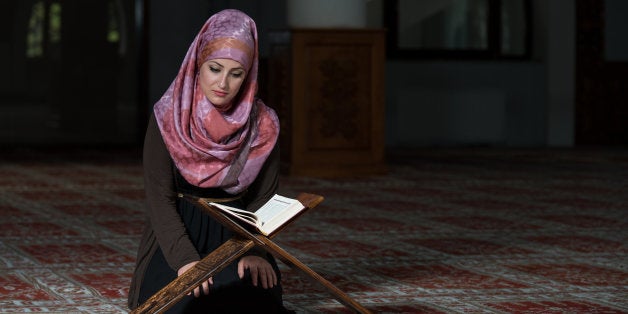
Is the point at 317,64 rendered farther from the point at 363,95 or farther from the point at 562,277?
the point at 562,277

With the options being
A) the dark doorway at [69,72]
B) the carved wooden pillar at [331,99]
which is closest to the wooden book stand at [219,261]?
the carved wooden pillar at [331,99]

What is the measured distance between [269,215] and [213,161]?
298 mm

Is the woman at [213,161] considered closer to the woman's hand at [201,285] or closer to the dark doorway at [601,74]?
the woman's hand at [201,285]

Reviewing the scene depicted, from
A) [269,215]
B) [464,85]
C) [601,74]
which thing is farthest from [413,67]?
[269,215]

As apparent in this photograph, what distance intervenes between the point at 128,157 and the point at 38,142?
1.43 metres

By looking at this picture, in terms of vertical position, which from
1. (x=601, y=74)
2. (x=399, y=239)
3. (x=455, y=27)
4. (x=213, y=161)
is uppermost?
(x=455, y=27)

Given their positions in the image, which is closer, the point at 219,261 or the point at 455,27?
the point at 219,261

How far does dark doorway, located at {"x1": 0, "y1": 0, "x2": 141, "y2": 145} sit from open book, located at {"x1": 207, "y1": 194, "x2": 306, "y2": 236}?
29.8 feet

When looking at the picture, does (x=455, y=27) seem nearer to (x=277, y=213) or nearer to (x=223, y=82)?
(x=223, y=82)

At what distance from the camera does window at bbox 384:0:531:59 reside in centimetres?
1225

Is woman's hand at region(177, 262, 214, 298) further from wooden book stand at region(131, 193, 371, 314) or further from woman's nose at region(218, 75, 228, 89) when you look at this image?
woman's nose at region(218, 75, 228, 89)

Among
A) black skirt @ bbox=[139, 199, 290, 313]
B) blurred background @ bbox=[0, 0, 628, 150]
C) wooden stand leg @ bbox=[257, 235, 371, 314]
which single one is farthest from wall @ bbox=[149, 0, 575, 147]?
wooden stand leg @ bbox=[257, 235, 371, 314]

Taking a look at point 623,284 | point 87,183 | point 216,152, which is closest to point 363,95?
point 87,183

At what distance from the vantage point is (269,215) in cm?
293
